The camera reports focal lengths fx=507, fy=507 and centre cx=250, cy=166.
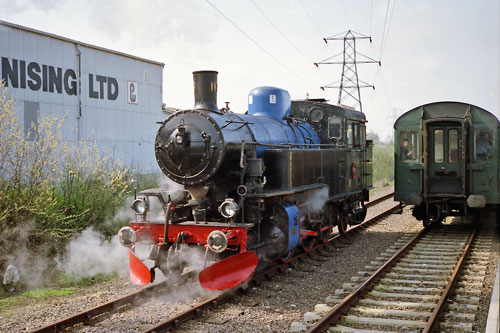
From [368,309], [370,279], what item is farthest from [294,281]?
[368,309]

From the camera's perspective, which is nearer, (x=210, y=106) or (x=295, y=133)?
(x=210, y=106)

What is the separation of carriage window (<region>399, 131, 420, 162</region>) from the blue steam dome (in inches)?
182

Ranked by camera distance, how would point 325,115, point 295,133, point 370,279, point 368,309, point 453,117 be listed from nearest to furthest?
point 368,309 < point 370,279 < point 295,133 < point 325,115 < point 453,117

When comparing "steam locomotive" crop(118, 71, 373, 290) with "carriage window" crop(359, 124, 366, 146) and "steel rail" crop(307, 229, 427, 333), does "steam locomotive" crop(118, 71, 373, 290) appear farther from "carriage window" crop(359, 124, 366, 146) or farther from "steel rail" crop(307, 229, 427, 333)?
"carriage window" crop(359, 124, 366, 146)

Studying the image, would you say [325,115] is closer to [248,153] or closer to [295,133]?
[295,133]

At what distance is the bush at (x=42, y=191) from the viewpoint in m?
8.12

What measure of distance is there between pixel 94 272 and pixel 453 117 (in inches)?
358

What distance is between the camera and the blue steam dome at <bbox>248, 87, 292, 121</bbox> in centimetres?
977

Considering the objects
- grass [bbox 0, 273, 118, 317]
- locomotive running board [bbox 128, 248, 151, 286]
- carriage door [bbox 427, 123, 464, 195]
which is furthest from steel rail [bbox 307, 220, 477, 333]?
grass [bbox 0, 273, 118, 317]

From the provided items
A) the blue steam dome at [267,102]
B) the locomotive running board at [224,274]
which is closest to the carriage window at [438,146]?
the blue steam dome at [267,102]

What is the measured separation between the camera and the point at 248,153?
7836 millimetres

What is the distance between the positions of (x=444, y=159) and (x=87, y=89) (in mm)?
10700

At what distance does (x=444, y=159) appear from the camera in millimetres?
12758

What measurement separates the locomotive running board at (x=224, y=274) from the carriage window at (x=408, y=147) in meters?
7.64
